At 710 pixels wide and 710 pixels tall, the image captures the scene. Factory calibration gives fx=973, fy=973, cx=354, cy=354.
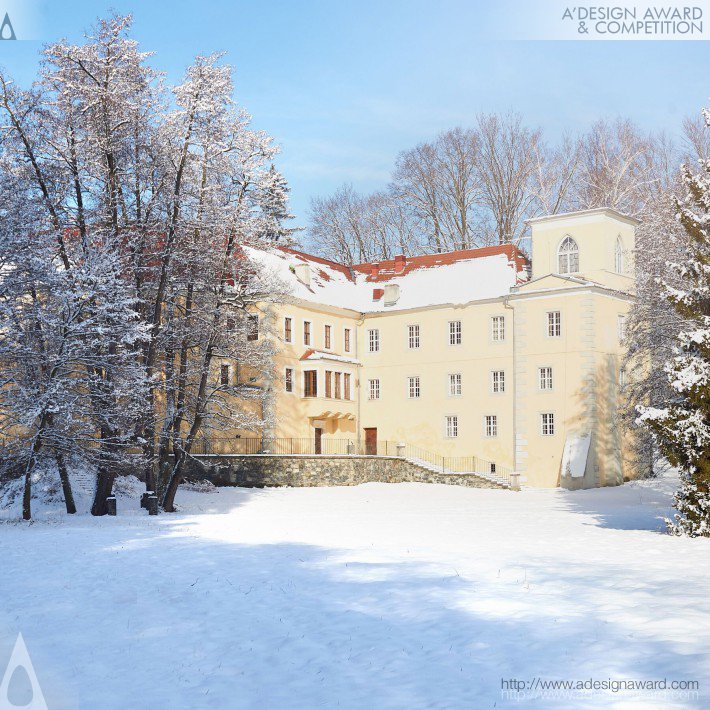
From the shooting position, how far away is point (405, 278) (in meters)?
49.4

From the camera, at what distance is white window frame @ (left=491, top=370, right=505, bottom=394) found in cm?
4434

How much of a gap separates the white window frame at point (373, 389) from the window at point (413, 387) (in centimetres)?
174

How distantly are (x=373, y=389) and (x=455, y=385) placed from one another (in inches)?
177

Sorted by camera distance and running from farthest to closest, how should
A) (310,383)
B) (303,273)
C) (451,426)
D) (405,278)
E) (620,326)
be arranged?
(405,278), (303,273), (451,426), (310,383), (620,326)

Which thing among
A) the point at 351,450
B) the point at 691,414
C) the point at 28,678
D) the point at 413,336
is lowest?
the point at 28,678

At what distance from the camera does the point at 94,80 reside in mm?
26438

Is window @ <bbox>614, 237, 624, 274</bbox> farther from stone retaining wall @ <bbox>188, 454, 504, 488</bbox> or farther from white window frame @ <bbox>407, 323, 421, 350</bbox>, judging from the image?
stone retaining wall @ <bbox>188, 454, 504, 488</bbox>

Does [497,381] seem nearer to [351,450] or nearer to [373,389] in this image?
[373,389]

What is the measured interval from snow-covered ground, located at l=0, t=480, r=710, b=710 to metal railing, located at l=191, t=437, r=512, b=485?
2008 cm

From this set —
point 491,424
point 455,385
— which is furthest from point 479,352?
point 491,424

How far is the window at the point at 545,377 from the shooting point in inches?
1673

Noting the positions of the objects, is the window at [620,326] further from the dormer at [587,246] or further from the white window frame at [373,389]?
the white window frame at [373,389]

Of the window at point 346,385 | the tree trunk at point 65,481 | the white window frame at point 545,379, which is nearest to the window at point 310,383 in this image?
the window at point 346,385

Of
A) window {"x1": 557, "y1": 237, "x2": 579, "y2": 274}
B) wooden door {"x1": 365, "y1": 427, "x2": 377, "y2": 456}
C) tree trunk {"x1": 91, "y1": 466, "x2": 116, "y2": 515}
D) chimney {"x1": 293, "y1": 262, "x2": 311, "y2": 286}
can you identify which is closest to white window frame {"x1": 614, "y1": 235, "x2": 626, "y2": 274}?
window {"x1": 557, "y1": 237, "x2": 579, "y2": 274}
